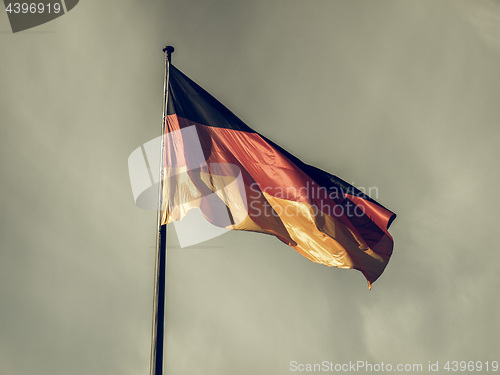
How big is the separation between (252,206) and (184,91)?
3.54 m

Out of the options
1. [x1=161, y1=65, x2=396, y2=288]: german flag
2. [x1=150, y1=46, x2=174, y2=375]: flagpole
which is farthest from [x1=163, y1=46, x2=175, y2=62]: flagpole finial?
[x1=150, y1=46, x2=174, y2=375]: flagpole

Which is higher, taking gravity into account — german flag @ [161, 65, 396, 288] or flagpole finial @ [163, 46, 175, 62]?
flagpole finial @ [163, 46, 175, 62]

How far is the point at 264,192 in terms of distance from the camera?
1216 cm

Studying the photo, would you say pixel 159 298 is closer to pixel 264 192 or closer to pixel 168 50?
pixel 264 192

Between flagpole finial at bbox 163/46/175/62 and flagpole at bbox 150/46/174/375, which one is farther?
flagpole finial at bbox 163/46/175/62

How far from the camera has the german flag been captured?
11.4m

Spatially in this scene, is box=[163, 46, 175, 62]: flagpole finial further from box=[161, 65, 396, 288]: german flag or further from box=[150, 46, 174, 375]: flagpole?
box=[150, 46, 174, 375]: flagpole

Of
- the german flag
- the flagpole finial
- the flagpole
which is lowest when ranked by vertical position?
the flagpole

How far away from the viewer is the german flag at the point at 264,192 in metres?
11.4

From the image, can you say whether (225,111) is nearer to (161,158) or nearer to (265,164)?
(265,164)

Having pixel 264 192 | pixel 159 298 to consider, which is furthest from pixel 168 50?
pixel 159 298

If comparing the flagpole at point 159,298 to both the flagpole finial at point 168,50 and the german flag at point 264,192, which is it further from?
the flagpole finial at point 168,50

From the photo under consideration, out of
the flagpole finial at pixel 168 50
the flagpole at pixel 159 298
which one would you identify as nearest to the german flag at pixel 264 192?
the flagpole finial at pixel 168 50

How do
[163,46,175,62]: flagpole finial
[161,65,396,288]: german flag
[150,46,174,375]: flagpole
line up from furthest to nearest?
[163,46,175,62]: flagpole finial → [161,65,396,288]: german flag → [150,46,174,375]: flagpole
